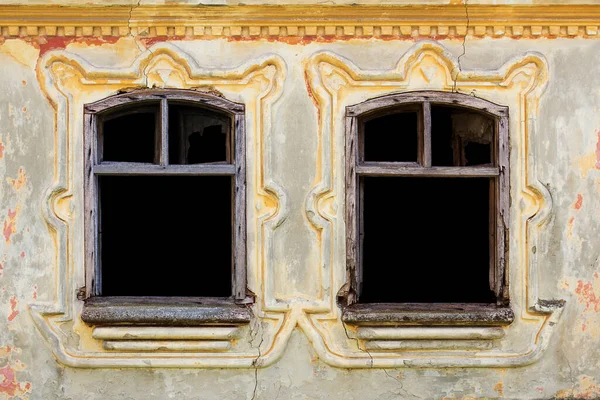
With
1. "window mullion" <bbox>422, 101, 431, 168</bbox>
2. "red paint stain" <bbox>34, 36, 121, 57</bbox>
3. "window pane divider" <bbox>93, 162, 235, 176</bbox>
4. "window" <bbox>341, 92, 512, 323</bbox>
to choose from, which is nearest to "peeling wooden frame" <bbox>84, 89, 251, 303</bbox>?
"window pane divider" <bbox>93, 162, 235, 176</bbox>

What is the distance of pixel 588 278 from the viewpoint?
4844 mm

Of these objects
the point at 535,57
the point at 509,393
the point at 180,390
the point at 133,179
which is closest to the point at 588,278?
the point at 509,393

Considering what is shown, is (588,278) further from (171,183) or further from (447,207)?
(171,183)

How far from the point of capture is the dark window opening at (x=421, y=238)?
5.32m

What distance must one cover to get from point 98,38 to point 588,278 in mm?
3524

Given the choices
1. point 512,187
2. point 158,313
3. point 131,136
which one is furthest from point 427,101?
point 158,313

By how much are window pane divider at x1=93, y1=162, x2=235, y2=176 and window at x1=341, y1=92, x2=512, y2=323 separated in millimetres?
824

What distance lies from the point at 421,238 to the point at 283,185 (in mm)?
1362

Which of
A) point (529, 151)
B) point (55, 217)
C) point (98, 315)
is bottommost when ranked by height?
point (98, 315)

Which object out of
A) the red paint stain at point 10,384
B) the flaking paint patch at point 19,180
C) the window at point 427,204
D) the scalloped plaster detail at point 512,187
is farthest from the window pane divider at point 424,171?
the red paint stain at point 10,384

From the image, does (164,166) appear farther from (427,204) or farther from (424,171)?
(427,204)

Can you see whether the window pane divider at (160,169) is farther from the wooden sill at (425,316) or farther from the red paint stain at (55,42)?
the wooden sill at (425,316)

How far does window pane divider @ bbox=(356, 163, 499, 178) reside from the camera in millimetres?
4789

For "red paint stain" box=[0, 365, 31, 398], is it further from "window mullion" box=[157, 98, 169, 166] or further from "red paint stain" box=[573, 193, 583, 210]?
"red paint stain" box=[573, 193, 583, 210]
